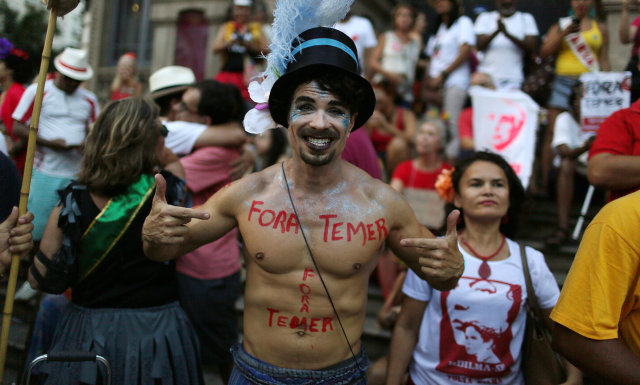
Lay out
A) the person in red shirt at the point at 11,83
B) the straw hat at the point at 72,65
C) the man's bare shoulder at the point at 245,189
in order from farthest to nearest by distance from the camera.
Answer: the person in red shirt at the point at 11,83, the straw hat at the point at 72,65, the man's bare shoulder at the point at 245,189

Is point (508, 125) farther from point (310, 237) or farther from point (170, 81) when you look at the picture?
point (310, 237)

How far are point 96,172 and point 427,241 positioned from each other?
161 cm

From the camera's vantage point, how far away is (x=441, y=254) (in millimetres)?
1998

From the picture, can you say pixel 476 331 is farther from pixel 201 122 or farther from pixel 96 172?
pixel 201 122

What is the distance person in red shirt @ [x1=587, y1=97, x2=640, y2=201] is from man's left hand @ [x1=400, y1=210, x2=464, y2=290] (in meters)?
0.98

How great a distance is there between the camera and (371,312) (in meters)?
4.70

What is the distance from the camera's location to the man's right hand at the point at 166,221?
1982 mm

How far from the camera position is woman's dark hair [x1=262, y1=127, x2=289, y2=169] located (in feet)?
20.0

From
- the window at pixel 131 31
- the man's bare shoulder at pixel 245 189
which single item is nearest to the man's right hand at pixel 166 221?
the man's bare shoulder at pixel 245 189

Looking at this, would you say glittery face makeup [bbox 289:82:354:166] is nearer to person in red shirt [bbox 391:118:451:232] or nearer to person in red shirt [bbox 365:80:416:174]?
person in red shirt [bbox 391:118:451:232]

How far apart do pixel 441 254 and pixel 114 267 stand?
156 centimetres

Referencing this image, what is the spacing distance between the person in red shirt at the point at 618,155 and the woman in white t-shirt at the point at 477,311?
49 cm

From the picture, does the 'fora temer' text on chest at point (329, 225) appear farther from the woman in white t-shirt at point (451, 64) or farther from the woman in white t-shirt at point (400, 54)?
the woman in white t-shirt at point (400, 54)

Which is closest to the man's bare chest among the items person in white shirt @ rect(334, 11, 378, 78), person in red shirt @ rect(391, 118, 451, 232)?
person in red shirt @ rect(391, 118, 451, 232)
